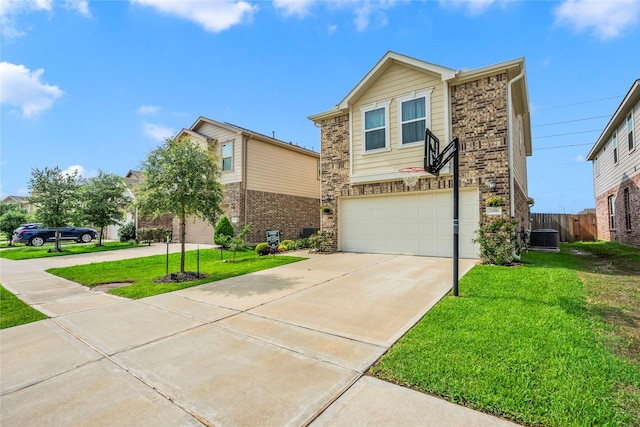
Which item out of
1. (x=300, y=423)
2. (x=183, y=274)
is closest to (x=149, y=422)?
(x=300, y=423)

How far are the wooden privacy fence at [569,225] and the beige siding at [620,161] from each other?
6.35ft

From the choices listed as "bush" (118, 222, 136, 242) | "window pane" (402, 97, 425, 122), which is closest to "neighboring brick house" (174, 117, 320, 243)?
"bush" (118, 222, 136, 242)

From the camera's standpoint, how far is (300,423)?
2.12 meters

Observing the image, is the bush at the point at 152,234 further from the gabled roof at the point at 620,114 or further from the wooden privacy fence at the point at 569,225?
the gabled roof at the point at 620,114

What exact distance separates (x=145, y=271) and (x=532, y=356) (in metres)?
9.75

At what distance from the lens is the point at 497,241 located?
Result: 8086 mm

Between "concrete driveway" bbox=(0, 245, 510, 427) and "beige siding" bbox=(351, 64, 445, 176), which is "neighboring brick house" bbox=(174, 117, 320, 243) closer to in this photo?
"beige siding" bbox=(351, 64, 445, 176)

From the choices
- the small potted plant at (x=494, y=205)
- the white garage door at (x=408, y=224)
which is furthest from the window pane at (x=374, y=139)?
the small potted plant at (x=494, y=205)

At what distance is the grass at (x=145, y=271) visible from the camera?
6660mm

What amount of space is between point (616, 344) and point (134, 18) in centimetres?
1237

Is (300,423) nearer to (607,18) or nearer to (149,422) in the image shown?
(149,422)

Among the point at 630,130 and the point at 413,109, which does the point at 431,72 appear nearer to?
the point at 413,109

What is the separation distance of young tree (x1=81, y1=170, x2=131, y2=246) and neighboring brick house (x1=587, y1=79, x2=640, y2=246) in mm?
23529

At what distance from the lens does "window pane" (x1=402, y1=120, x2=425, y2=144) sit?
31.9ft
